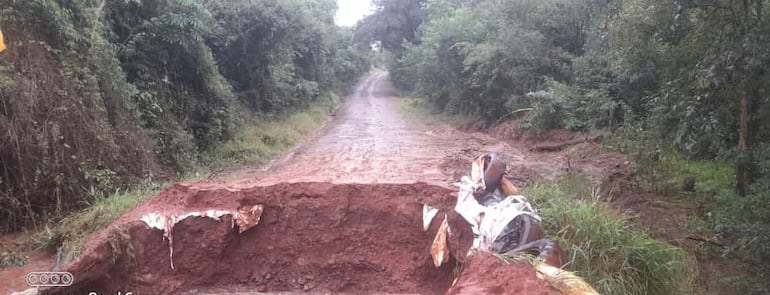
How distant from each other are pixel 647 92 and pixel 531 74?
5722mm

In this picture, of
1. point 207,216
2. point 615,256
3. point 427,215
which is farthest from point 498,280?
point 207,216

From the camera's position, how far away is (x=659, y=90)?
1154 cm

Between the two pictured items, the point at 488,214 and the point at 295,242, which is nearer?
the point at 488,214

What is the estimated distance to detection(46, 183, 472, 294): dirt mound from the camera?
7285mm

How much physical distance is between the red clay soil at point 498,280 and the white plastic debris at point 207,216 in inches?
134

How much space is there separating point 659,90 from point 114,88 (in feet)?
31.2

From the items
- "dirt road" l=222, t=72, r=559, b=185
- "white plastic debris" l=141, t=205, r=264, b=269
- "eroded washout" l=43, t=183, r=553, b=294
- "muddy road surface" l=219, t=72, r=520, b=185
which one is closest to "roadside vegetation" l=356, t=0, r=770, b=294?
"dirt road" l=222, t=72, r=559, b=185

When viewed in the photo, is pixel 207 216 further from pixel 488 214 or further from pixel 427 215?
pixel 488 214

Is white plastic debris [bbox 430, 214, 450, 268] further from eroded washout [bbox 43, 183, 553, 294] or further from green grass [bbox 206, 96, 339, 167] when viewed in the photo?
green grass [bbox 206, 96, 339, 167]

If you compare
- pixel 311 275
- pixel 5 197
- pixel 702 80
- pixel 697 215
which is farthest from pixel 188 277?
pixel 697 215

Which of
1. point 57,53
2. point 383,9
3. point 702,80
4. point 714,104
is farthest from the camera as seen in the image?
point 383,9

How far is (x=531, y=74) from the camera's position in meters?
18.8

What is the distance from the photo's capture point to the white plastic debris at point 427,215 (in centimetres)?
759

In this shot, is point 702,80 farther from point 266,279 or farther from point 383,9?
point 383,9
